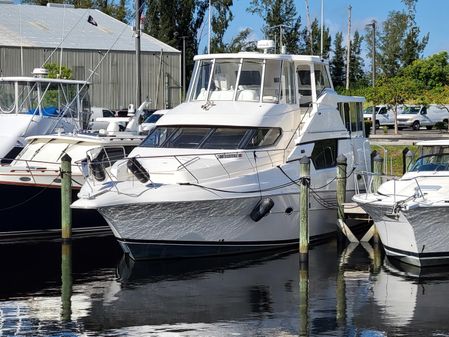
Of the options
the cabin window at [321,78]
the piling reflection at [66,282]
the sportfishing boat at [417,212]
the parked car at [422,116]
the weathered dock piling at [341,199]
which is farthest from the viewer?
the parked car at [422,116]

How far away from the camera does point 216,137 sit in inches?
798

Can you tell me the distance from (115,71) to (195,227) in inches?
1631

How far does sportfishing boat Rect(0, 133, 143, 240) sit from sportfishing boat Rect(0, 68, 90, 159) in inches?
49.8

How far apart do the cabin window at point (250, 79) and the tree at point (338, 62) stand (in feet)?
151

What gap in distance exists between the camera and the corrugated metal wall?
55125 millimetres

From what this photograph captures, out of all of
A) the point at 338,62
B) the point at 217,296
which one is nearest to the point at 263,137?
the point at 217,296

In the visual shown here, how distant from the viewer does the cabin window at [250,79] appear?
2182cm

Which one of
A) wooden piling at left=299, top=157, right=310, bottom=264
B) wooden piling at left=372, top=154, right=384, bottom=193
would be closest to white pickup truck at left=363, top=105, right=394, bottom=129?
wooden piling at left=372, top=154, right=384, bottom=193

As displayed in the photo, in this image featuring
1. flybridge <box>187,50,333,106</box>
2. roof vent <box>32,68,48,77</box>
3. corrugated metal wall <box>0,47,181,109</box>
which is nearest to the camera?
flybridge <box>187,50,333,106</box>

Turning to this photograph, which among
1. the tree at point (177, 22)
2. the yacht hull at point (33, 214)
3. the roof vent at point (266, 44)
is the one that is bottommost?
the yacht hull at point (33, 214)

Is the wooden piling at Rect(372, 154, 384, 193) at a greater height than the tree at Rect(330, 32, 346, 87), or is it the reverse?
the tree at Rect(330, 32, 346, 87)

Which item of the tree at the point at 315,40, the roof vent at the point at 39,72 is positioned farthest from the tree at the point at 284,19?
the roof vent at the point at 39,72

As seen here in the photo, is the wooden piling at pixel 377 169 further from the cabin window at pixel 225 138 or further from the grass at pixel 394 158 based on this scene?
the grass at pixel 394 158

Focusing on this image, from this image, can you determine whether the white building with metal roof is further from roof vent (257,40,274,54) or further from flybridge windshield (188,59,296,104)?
flybridge windshield (188,59,296,104)
